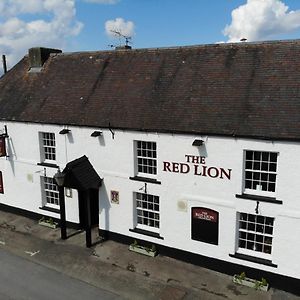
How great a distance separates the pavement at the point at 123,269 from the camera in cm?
1245

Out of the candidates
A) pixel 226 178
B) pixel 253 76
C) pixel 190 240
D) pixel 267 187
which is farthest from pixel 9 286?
pixel 253 76

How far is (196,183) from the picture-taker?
13.6 meters

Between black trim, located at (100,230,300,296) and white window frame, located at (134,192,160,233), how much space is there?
0.70 m

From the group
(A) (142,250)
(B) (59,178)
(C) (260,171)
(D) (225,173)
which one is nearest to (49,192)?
(B) (59,178)

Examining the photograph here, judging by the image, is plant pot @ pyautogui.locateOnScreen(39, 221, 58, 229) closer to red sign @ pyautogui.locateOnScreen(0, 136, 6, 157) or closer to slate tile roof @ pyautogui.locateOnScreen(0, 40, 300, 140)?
red sign @ pyautogui.locateOnScreen(0, 136, 6, 157)

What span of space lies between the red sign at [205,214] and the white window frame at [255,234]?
35.4 inches

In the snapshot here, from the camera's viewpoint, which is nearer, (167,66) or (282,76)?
(282,76)

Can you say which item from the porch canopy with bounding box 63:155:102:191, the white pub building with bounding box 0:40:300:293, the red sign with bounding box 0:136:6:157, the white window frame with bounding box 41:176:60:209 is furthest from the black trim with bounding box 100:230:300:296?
the red sign with bounding box 0:136:6:157

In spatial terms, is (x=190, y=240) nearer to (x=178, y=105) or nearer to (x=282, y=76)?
(x=178, y=105)

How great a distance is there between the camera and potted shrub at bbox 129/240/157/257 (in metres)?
14.9

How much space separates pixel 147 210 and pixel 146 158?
7.43 ft

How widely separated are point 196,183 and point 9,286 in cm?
789

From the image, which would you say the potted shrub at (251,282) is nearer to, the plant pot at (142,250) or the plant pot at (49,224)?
the plant pot at (142,250)

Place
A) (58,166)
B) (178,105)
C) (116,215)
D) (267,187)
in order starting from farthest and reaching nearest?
(58,166), (116,215), (178,105), (267,187)
